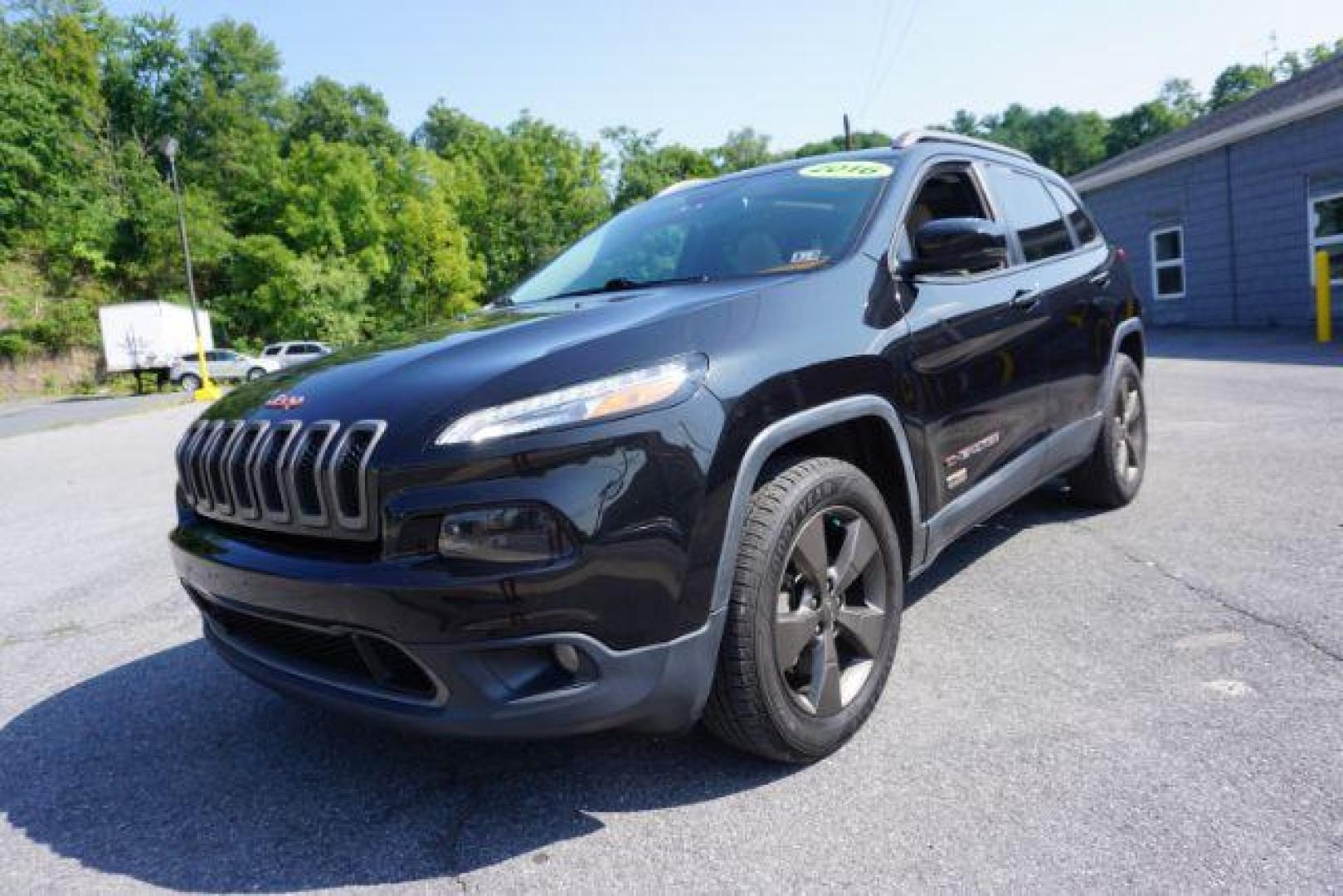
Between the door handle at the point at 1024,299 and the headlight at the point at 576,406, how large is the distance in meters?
1.93

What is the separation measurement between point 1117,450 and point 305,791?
4.07 meters

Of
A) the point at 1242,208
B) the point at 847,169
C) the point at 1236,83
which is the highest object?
the point at 1236,83

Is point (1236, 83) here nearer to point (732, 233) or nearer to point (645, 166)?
point (645, 166)

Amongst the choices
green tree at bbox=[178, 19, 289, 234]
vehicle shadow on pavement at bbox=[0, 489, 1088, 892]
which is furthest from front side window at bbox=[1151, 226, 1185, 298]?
green tree at bbox=[178, 19, 289, 234]

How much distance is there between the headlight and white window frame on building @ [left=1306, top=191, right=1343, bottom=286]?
17.0 meters

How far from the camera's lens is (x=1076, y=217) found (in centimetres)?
462

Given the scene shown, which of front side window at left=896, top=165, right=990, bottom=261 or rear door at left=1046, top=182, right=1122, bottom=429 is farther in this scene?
rear door at left=1046, top=182, right=1122, bottom=429

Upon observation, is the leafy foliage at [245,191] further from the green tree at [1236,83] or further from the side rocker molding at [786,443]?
the side rocker molding at [786,443]

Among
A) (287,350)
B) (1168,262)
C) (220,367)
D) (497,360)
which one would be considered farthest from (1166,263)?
(287,350)

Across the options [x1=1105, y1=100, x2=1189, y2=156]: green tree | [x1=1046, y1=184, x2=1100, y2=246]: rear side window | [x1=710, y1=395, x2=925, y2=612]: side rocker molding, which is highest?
[x1=1105, y1=100, x2=1189, y2=156]: green tree

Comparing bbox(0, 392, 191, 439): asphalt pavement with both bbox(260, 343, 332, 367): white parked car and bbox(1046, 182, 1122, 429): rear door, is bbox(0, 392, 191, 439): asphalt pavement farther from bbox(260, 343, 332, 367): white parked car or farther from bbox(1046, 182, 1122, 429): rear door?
bbox(1046, 182, 1122, 429): rear door

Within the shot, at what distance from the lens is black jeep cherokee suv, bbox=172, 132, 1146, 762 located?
1.88 m

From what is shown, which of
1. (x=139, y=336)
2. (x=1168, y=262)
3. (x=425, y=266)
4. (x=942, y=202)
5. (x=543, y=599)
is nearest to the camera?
(x=543, y=599)

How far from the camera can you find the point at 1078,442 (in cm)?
410
